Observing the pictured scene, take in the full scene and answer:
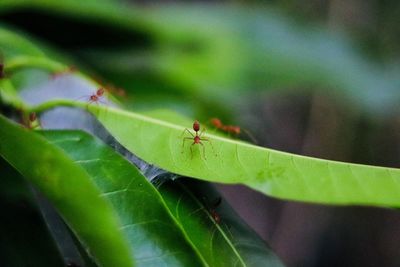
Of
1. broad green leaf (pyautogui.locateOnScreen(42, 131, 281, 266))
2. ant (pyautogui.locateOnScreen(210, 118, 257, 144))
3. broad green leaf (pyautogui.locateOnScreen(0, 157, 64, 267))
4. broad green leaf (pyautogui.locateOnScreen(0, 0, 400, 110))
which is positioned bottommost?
broad green leaf (pyautogui.locateOnScreen(0, 157, 64, 267))

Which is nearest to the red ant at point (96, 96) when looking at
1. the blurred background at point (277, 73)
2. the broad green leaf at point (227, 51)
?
the blurred background at point (277, 73)

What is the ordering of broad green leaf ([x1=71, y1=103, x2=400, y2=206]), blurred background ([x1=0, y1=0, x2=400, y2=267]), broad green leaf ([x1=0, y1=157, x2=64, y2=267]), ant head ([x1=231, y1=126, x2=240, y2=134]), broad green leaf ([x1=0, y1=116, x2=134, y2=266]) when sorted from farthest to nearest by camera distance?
blurred background ([x1=0, y1=0, x2=400, y2=267]), ant head ([x1=231, y1=126, x2=240, y2=134]), broad green leaf ([x1=0, y1=157, x2=64, y2=267]), broad green leaf ([x1=71, y1=103, x2=400, y2=206]), broad green leaf ([x1=0, y1=116, x2=134, y2=266])

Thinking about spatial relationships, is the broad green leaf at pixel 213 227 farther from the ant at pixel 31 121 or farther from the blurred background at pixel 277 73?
the blurred background at pixel 277 73

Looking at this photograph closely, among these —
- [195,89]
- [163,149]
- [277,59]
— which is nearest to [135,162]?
[163,149]

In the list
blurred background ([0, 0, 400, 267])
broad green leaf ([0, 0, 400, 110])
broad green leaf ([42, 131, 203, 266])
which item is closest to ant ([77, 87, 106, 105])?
broad green leaf ([42, 131, 203, 266])

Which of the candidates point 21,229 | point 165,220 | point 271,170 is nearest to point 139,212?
point 165,220

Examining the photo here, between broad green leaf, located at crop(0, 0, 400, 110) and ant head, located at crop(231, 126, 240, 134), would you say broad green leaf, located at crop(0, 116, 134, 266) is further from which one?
broad green leaf, located at crop(0, 0, 400, 110)

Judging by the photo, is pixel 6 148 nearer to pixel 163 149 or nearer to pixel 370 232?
pixel 163 149
